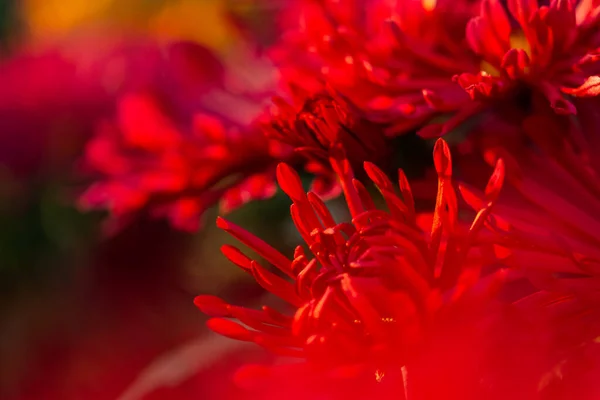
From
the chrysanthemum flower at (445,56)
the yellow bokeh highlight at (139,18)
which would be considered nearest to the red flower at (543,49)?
the chrysanthemum flower at (445,56)

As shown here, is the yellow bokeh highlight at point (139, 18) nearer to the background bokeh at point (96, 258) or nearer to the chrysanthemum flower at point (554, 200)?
the background bokeh at point (96, 258)

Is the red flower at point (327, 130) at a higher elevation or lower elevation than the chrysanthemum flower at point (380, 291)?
higher

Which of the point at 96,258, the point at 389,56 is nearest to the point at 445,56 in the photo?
the point at 389,56

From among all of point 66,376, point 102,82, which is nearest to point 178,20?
point 102,82

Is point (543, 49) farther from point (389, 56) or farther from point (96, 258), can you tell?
point (96, 258)

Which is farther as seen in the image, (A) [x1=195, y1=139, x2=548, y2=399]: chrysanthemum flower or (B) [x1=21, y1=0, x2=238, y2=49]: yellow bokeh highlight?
(B) [x1=21, y1=0, x2=238, y2=49]: yellow bokeh highlight

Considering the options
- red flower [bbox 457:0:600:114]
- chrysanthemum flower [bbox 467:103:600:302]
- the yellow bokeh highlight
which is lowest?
chrysanthemum flower [bbox 467:103:600:302]

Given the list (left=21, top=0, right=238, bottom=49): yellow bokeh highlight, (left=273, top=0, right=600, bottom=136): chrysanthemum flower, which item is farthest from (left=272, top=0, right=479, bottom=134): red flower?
(left=21, top=0, right=238, bottom=49): yellow bokeh highlight

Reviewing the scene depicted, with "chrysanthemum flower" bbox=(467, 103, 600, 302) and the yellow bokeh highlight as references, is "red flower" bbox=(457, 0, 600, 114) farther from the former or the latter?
the yellow bokeh highlight
